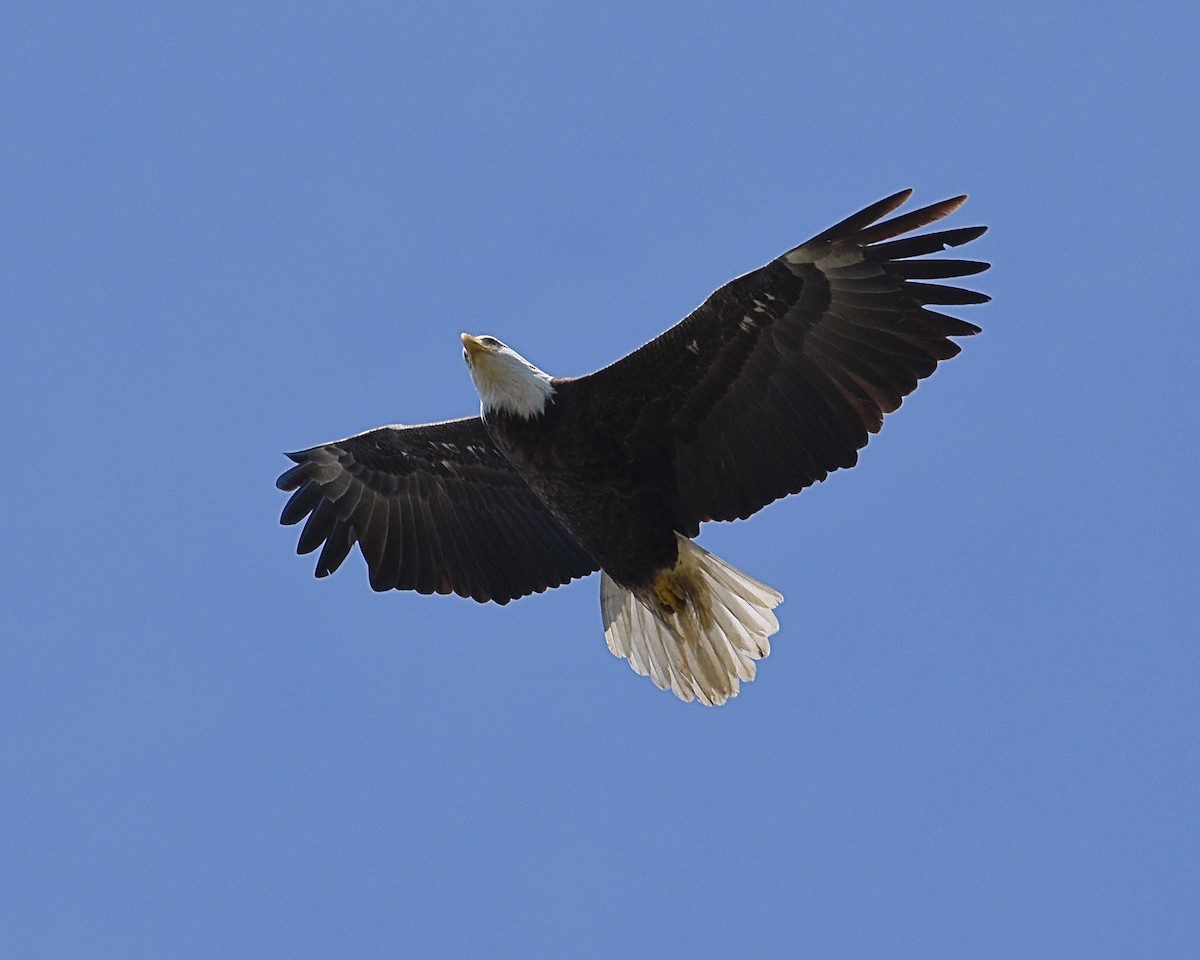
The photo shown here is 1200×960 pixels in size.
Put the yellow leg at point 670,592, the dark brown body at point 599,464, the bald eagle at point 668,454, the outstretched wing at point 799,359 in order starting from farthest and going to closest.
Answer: the yellow leg at point 670,592, the dark brown body at point 599,464, the bald eagle at point 668,454, the outstretched wing at point 799,359

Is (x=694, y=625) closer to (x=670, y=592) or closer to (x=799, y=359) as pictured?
(x=670, y=592)

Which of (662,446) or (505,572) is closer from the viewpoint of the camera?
(662,446)

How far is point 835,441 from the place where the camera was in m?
8.49

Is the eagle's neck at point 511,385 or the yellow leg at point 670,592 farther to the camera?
the yellow leg at point 670,592

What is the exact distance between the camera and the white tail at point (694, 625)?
951 centimetres

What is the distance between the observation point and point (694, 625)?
31.8 feet

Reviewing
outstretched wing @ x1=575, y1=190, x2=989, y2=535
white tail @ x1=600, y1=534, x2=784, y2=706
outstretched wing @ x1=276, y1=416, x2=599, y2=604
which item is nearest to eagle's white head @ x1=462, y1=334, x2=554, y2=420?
outstretched wing @ x1=575, y1=190, x2=989, y2=535

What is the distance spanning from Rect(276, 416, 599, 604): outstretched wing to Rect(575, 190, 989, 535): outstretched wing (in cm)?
117

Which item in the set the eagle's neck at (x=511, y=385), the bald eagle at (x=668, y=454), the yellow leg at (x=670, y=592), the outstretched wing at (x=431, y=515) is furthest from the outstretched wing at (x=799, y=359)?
the outstretched wing at (x=431, y=515)

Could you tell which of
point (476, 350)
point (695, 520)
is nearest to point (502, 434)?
point (476, 350)

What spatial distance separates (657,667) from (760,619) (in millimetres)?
706

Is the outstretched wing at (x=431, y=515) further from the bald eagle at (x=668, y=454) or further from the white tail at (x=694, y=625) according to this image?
the white tail at (x=694, y=625)

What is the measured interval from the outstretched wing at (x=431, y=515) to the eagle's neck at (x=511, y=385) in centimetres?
67

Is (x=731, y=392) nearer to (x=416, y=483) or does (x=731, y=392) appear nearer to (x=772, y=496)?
(x=772, y=496)
